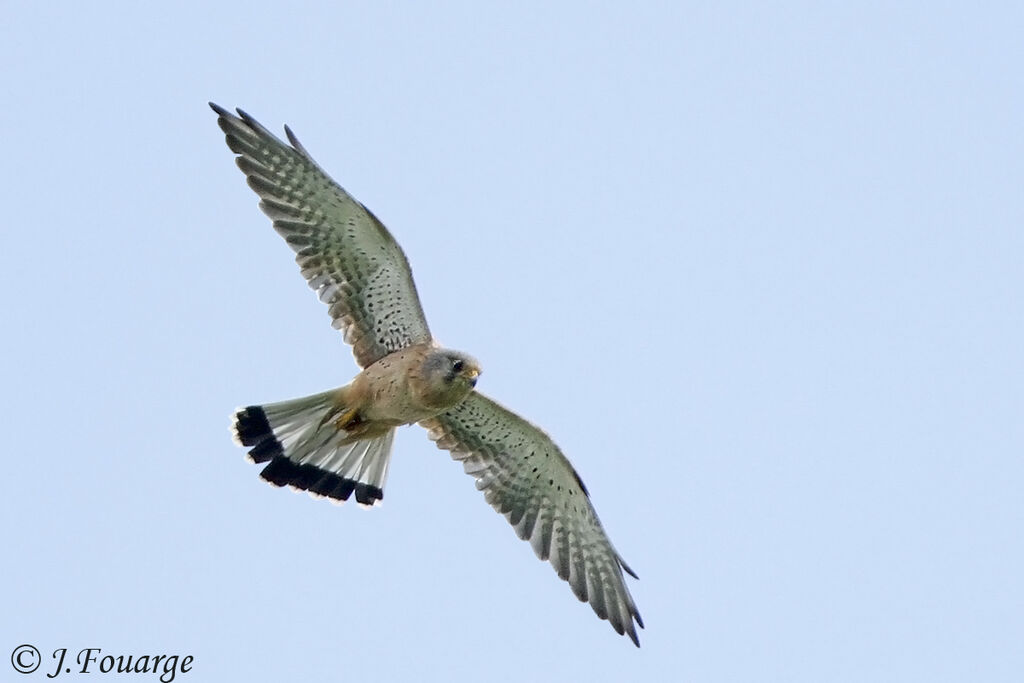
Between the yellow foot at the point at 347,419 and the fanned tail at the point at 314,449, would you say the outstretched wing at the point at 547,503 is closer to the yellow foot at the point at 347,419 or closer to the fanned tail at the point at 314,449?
the fanned tail at the point at 314,449

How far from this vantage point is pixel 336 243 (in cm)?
1185

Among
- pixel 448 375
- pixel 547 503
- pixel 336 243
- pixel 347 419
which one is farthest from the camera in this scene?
pixel 547 503

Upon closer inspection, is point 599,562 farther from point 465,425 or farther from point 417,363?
point 417,363

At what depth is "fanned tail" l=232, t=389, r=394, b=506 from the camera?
12188 millimetres

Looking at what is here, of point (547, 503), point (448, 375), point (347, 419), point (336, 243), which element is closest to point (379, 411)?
point (347, 419)

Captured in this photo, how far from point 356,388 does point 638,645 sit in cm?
318

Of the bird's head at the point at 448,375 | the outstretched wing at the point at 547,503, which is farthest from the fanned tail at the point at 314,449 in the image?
the bird's head at the point at 448,375

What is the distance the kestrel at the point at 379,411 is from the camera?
11.6 metres

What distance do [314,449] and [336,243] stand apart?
5.89 ft

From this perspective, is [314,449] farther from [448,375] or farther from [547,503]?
[547,503]

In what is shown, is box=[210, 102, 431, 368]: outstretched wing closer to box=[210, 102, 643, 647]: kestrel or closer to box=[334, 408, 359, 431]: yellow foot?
box=[210, 102, 643, 647]: kestrel

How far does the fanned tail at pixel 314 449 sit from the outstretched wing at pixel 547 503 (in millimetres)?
596

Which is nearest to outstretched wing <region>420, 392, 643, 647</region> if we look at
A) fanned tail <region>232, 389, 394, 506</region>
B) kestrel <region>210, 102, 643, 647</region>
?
kestrel <region>210, 102, 643, 647</region>

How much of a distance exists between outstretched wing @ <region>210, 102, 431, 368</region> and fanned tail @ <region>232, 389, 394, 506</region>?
0.64 m
